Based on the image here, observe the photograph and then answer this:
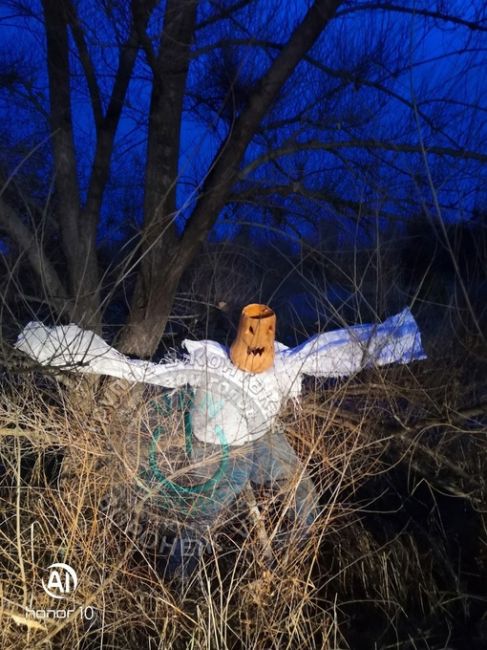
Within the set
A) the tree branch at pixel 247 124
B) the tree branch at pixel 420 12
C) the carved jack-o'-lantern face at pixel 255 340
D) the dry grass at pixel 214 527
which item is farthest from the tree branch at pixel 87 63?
A: the carved jack-o'-lantern face at pixel 255 340

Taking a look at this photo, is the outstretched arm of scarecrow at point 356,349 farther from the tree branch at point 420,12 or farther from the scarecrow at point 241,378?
the tree branch at point 420,12

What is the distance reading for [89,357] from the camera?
11.2 feet

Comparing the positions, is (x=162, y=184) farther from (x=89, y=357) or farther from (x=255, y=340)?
(x=255, y=340)

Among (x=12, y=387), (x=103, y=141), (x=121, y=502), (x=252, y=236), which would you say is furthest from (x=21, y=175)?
(x=121, y=502)

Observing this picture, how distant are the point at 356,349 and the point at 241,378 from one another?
629 millimetres

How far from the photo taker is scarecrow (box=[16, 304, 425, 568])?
3.31 m

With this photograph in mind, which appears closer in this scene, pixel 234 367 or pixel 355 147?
pixel 234 367

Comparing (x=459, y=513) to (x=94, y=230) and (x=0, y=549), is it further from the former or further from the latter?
(x=94, y=230)

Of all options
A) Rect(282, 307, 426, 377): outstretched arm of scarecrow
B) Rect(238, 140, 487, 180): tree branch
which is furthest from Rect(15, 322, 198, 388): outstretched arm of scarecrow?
Rect(238, 140, 487, 180): tree branch

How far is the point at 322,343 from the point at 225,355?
20.5 inches

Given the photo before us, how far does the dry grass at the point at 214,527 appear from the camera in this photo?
3.19 meters

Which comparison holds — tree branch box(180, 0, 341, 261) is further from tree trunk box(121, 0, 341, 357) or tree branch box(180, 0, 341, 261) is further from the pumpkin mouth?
the pumpkin mouth

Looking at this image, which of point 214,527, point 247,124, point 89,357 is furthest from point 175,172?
point 214,527

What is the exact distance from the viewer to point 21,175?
591 cm
